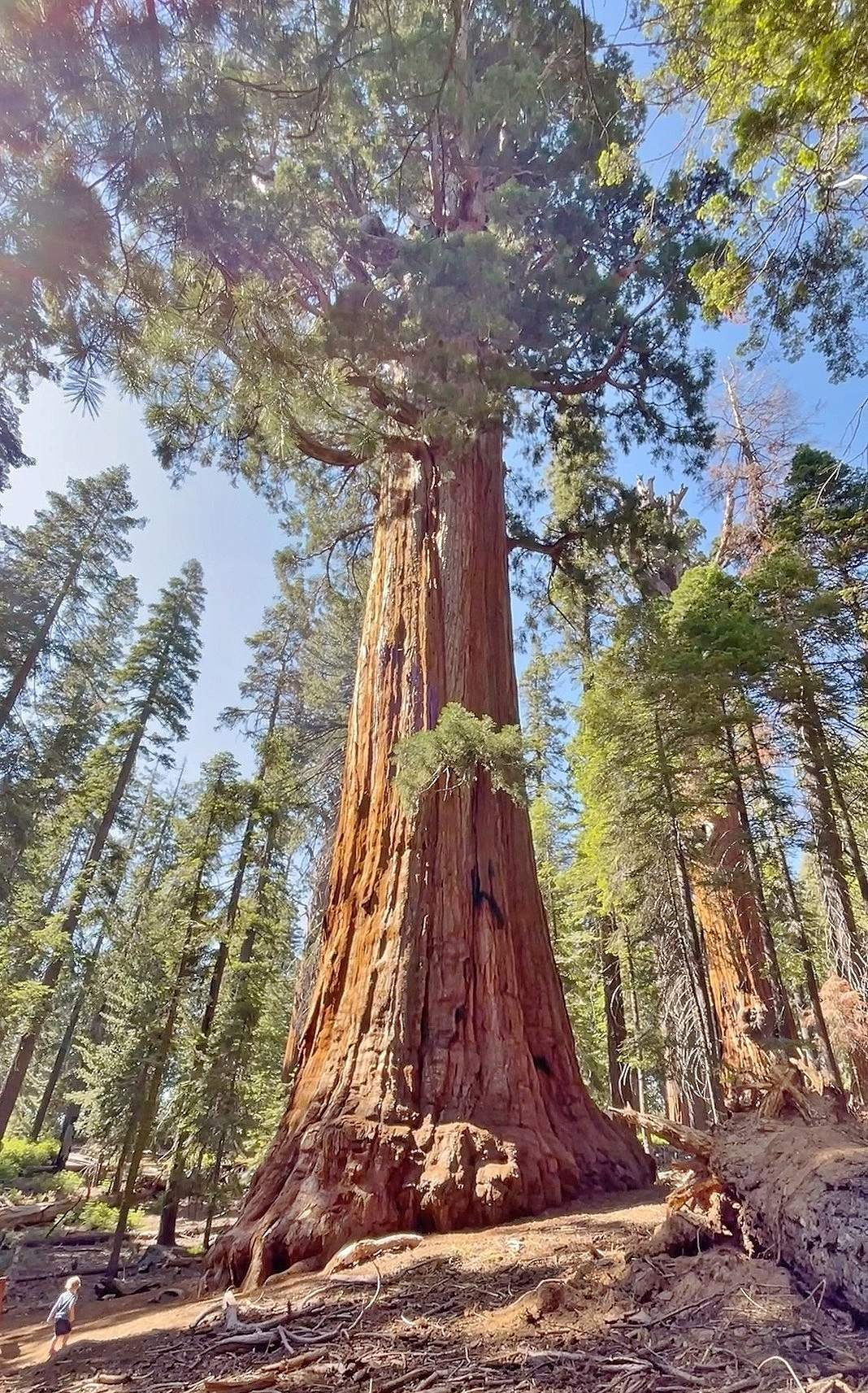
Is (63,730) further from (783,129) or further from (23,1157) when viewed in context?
(783,129)

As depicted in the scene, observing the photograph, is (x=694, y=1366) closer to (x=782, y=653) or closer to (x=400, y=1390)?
(x=400, y=1390)

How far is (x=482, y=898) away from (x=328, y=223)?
22.3 ft

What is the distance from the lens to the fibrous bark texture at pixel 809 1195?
2.22 meters

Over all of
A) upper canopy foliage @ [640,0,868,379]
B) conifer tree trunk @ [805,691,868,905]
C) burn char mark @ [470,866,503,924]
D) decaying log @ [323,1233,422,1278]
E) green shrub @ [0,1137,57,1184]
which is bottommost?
green shrub @ [0,1137,57,1184]

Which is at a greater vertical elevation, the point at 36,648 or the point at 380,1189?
the point at 36,648

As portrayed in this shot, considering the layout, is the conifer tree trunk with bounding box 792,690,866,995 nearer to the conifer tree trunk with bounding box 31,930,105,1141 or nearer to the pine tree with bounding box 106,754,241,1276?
the pine tree with bounding box 106,754,241,1276

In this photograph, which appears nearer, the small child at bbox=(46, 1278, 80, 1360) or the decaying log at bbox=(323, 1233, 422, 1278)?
the decaying log at bbox=(323, 1233, 422, 1278)

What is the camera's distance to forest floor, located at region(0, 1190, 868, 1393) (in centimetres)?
201

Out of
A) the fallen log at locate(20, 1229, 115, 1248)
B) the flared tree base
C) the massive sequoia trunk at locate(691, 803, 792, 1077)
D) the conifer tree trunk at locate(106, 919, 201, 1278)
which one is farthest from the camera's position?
the fallen log at locate(20, 1229, 115, 1248)

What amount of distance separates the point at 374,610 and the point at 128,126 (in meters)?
4.56

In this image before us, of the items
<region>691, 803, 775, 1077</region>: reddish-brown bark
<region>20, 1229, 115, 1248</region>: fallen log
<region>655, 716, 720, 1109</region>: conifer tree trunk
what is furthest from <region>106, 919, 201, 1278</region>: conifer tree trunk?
<region>691, 803, 775, 1077</region>: reddish-brown bark

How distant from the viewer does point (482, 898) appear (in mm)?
5781

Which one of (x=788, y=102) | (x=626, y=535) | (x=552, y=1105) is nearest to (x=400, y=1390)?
(x=552, y=1105)

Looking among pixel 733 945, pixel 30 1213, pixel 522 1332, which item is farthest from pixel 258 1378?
pixel 30 1213
